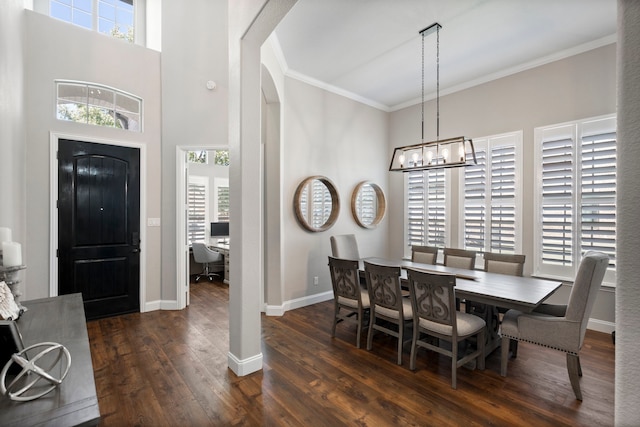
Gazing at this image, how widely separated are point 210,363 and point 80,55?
397 cm

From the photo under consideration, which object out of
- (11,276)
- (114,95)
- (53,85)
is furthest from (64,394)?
(114,95)

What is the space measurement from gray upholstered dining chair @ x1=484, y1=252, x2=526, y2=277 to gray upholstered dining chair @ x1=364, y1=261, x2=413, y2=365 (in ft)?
4.08

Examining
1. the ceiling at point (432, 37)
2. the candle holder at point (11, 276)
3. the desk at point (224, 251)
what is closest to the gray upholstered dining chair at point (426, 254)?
the ceiling at point (432, 37)

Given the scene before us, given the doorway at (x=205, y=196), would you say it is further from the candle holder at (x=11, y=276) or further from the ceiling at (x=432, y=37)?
the candle holder at (x=11, y=276)

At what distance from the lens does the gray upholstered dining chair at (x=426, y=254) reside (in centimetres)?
414

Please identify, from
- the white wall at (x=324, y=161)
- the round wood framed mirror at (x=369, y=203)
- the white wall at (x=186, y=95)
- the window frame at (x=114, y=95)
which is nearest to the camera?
the window frame at (x=114, y=95)

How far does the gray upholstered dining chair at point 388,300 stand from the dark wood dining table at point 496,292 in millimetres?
351

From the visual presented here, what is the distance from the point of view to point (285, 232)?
4344mm

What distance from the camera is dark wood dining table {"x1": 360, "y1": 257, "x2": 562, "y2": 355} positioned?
2428 millimetres

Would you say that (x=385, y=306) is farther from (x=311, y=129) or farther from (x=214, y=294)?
(x=214, y=294)

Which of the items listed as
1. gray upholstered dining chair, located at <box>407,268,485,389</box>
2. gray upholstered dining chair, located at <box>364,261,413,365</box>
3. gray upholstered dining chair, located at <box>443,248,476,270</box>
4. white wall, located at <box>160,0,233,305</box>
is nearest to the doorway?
white wall, located at <box>160,0,233,305</box>

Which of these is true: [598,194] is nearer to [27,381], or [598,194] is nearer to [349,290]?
[349,290]

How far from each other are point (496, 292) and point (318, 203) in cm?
293

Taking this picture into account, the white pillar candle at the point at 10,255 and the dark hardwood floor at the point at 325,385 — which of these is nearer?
the white pillar candle at the point at 10,255
